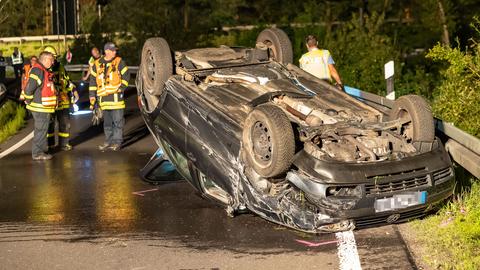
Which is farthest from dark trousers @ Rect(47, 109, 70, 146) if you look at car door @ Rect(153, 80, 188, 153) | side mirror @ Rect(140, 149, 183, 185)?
car door @ Rect(153, 80, 188, 153)

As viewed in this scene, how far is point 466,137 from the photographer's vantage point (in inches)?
309

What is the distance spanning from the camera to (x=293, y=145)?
678 centimetres

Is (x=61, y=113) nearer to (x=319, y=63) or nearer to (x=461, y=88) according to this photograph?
(x=319, y=63)

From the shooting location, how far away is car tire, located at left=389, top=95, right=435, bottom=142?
7250 millimetres

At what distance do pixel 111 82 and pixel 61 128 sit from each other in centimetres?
103

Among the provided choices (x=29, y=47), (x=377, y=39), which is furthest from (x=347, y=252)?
(x=29, y=47)

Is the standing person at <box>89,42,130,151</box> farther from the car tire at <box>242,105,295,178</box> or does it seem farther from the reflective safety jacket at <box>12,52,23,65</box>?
A: the reflective safety jacket at <box>12,52,23,65</box>

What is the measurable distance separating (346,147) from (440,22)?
19402mm

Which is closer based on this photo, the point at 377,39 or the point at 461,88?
the point at 461,88

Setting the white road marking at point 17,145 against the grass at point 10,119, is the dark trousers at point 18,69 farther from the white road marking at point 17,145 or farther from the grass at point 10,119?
the white road marking at point 17,145

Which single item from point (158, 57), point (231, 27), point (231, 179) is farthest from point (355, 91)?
point (231, 27)

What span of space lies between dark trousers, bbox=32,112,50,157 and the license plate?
6044mm

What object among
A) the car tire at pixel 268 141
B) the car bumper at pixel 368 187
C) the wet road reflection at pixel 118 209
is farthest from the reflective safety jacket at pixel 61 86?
the car bumper at pixel 368 187

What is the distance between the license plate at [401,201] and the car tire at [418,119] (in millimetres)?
575
